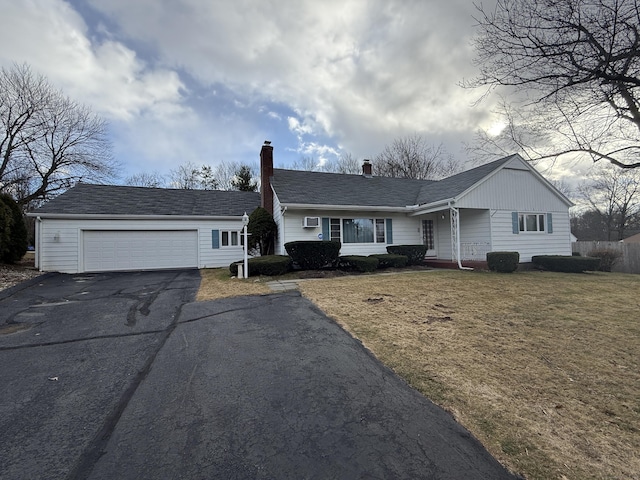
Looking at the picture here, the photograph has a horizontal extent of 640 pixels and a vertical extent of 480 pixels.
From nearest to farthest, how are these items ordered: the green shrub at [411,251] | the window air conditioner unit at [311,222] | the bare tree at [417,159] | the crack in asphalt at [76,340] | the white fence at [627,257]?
the crack in asphalt at [76,340]
the window air conditioner unit at [311,222]
the green shrub at [411,251]
the white fence at [627,257]
the bare tree at [417,159]

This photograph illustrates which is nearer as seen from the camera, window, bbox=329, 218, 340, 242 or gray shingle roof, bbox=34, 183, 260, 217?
window, bbox=329, 218, 340, 242

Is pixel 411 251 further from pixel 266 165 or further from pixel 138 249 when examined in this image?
pixel 138 249

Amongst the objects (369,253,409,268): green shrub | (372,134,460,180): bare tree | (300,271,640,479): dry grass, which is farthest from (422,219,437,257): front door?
(372,134,460,180): bare tree

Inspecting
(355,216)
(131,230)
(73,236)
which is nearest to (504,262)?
(355,216)

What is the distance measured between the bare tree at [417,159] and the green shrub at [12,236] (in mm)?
27528

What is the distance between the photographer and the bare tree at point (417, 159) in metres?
28.9

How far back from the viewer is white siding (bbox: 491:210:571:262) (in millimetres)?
13102

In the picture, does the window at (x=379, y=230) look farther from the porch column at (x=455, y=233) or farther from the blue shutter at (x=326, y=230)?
the porch column at (x=455, y=233)

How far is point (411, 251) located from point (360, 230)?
8.27ft

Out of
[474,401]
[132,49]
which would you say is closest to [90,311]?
[474,401]

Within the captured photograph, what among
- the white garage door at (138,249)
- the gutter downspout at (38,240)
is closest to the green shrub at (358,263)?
the white garage door at (138,249)

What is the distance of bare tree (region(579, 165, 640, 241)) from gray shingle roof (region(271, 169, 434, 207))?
26525 mm

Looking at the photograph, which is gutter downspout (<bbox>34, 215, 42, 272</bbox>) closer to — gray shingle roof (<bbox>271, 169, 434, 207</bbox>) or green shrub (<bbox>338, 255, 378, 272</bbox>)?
gray shingle roof (<bbox>271, 169, 434, 207</bbox>)

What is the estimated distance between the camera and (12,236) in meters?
13.1
